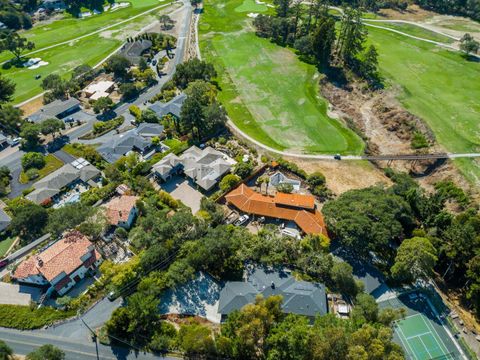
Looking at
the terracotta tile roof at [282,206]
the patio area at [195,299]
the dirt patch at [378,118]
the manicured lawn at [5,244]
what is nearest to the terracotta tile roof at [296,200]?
the terracotta tile roof at [282,206]

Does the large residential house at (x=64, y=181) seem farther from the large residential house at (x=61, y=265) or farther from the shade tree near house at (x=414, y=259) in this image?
the shade tree near house at (x=414, y=259)

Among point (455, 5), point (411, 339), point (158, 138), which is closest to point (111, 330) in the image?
point (411, 339)

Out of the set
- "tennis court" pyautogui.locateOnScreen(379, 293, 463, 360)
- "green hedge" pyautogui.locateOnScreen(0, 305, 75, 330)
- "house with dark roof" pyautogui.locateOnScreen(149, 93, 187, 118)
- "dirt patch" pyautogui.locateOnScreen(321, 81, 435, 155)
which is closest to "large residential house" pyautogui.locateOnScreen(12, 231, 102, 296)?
"green hedge" pyautogui.locateOnScreen(0, 305, 75, 330)

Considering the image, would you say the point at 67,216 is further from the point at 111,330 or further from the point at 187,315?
the point at 187,315

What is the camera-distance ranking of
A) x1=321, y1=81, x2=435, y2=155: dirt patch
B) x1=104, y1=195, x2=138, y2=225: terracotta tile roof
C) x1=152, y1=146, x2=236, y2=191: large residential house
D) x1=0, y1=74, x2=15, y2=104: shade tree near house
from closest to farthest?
x1=104, y1=195, x2=138, y2=225: terracotta tile roof < x1=152, y1=146, x2=236, y2=191: large residential house < x1=321, y1=81, x2=435, y2=155: dirt patch < x1=0, y1=74, x2=15, y2=104: shade tree near house

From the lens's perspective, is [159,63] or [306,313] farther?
[159,63]

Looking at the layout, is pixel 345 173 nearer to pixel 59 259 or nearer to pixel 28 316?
pixel 59 259

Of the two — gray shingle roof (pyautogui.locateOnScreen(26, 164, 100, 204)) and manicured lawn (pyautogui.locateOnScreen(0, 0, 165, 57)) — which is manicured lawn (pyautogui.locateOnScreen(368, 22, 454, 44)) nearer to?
manicured lawn (pyautogui.locateOnScreen(0, 0, 165, 57))
